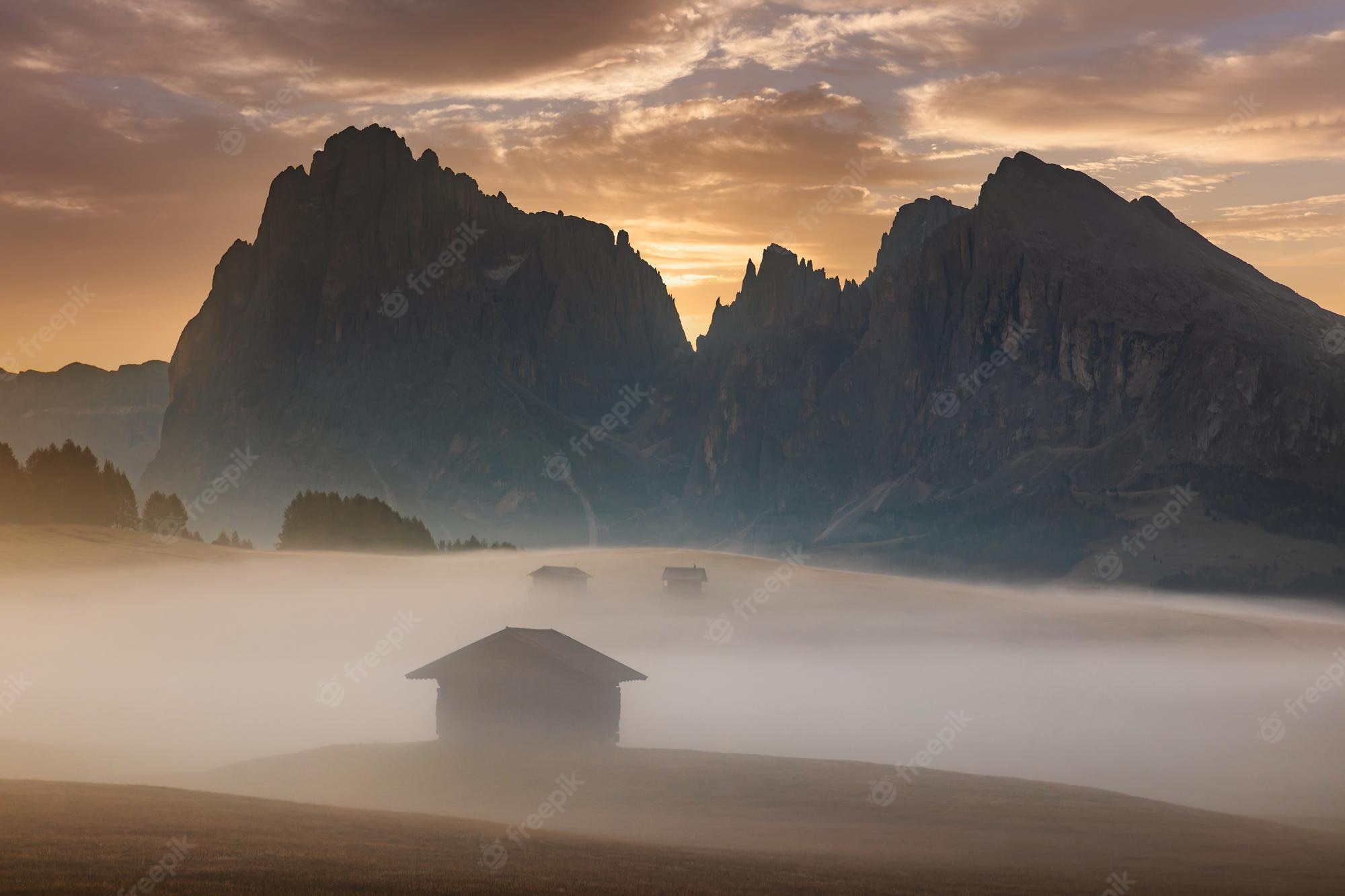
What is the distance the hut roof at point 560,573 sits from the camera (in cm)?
15462

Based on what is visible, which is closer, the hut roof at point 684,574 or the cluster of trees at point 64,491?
the hut roof at point 684,574

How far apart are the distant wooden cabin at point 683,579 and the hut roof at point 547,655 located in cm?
7976

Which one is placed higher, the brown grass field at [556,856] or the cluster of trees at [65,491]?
the cluster of trees at [65,491]

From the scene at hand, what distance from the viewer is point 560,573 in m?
156

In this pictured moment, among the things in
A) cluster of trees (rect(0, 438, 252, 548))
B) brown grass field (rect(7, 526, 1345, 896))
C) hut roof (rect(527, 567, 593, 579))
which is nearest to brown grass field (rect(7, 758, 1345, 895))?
brown grass field (rect(7, 526, 1345, 896))

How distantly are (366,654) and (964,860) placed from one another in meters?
91.0

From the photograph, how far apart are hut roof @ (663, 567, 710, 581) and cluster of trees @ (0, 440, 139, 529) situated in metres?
71.7

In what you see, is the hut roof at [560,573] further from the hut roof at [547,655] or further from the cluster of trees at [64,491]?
the hut roof at [547,655]

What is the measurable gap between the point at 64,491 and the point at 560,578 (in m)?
72.1

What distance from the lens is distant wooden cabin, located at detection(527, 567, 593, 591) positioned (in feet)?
504

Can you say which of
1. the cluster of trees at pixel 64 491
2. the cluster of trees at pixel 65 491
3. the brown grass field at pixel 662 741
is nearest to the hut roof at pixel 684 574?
the brown grass field at pixel 662 741

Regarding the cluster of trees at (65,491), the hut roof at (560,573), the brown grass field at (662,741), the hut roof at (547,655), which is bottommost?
the brown grass field at (662,741)

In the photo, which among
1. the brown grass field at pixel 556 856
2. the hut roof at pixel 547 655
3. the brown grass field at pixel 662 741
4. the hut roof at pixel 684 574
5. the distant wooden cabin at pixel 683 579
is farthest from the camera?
the hut roof at pixel 684 574

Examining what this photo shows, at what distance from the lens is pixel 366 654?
127688mm
